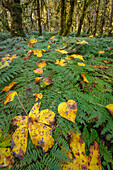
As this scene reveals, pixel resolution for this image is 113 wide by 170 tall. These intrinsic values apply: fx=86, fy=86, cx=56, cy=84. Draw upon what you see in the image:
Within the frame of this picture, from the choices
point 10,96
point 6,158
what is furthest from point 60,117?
point 10,96

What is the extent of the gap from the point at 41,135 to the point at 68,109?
375 mm

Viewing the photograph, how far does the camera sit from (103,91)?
1239mm

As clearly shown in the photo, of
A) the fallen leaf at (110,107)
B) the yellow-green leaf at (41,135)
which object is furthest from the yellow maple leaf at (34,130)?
the fallen leaf at (110,107)

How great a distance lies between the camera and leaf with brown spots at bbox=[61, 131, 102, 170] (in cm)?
71

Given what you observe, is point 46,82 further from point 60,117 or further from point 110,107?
point 110,107

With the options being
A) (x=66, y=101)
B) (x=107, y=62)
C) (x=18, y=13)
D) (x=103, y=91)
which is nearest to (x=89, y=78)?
(x=103, y=91)

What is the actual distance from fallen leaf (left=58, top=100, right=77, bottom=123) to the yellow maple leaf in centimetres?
11

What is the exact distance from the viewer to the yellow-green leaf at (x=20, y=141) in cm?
70

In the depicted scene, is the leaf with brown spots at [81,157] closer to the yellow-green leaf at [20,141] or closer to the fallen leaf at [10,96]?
the yellow-green leaf at [20,141]

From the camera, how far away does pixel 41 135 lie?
0.77 meters

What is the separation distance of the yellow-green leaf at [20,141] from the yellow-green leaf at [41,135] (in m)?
0.06

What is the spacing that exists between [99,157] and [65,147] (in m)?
0.32

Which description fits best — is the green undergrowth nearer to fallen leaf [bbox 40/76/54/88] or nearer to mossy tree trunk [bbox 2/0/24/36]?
fallen leaf [bbox 40/76/54/88]

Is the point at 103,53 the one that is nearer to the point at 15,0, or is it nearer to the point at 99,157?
the point at 99,157
